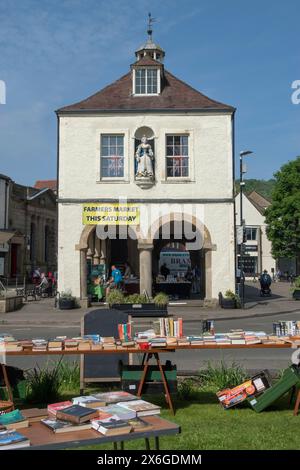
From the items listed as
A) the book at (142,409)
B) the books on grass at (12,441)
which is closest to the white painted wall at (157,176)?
the book at (142,409)

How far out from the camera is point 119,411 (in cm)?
436

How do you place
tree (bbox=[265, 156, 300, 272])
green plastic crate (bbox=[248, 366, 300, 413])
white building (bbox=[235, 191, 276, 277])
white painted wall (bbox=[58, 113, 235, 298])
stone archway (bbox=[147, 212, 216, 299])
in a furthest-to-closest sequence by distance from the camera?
white building (bbox=[235, 191, 276, 277])
tree (bbox=[265, 156, 300, 272])
white painted wall (bbox=[58, 113, 235, 298])
stone archway (bbox=[147, 212, 216, 299])
green plastic crate (bbox=[248, 366, 300, 413])

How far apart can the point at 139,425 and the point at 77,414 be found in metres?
0.51

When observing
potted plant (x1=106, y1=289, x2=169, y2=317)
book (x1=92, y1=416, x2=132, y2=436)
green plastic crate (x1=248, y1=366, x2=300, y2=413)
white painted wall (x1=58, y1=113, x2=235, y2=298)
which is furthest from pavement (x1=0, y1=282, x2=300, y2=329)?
book (x1=92, y1=416, x2=132, y2=436)

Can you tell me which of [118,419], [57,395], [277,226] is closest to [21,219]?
[277,226]

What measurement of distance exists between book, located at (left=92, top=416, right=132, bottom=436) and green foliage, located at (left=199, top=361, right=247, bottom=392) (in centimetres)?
413

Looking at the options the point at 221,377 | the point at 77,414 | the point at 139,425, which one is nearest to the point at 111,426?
the point at 139,425

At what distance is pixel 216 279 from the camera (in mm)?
24141

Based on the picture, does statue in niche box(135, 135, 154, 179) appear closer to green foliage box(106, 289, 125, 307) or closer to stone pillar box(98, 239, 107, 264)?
green foliage box(106, 289, 125, 307)

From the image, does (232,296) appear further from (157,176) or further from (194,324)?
(157,176)

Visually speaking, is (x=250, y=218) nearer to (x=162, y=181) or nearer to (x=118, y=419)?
(x=162, y=181)

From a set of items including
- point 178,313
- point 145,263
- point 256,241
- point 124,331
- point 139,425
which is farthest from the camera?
point 256,241

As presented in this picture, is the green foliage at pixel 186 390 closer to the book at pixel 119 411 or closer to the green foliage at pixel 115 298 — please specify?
the book at pixel 119 411

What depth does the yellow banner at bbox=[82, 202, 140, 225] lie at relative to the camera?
24.3 meters
